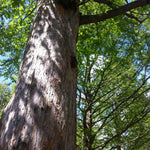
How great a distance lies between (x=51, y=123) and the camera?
1103 mm

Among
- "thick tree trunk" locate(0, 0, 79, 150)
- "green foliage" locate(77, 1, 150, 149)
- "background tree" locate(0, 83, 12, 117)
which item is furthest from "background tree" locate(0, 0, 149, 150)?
"background tree" locate(0, 83, 12, 117)

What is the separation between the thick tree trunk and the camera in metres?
1.02

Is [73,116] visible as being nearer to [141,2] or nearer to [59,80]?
[59,80]

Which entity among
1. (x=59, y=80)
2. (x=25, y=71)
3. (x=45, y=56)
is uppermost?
(x=45, y=56)

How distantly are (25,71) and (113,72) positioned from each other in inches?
177

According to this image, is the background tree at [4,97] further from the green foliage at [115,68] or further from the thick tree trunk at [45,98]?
the thick tree trunk at [45,98]

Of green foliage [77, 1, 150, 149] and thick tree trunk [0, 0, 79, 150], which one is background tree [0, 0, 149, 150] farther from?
green foliage [77, 1, 150, 149]

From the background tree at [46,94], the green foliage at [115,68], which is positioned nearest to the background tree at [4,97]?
the green foliage at [115,68]

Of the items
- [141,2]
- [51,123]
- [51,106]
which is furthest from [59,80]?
[141,2]

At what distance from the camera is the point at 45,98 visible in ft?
3.94

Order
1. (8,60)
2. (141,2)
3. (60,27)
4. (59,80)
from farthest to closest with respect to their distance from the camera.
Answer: (8,60) → (141,2) → (60,27) → (59,80)

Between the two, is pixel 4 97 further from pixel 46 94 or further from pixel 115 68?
pixel 46 94

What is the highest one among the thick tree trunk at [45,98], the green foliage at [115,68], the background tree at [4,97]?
the background tree at [4,97]

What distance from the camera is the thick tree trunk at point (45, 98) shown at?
1.02 metres
